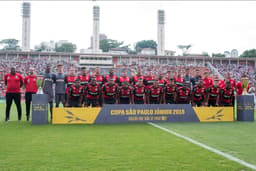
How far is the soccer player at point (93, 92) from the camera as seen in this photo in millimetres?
10164

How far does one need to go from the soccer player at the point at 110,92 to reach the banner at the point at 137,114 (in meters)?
1.11

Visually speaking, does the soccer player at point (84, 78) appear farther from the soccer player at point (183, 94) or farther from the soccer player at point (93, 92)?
the soccer player at point (183, 94)

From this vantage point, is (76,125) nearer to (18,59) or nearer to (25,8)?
(18,59)

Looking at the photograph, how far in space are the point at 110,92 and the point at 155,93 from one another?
5.73 feet

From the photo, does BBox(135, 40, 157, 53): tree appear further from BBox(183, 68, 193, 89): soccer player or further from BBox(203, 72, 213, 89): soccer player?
BBox(183, 68, 193, 89): soccer player

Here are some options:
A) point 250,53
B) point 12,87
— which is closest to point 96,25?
point 250,53

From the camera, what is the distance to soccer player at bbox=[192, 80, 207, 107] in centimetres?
1091

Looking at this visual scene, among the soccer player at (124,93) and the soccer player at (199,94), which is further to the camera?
the soccer player at (199,94)

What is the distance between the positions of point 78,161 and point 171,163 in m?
1.44

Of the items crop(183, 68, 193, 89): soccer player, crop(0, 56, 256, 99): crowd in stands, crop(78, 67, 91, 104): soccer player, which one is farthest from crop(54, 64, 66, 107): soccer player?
crop(0, 56, 256, 99): crowd in stands

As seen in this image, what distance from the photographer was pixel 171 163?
420 centimetres

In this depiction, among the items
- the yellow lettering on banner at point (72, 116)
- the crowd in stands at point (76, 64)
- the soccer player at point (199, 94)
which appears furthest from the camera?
the crowd in stands at point (76, 64)

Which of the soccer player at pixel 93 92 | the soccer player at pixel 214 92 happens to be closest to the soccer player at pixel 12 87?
the soccer player at pixel 93 92

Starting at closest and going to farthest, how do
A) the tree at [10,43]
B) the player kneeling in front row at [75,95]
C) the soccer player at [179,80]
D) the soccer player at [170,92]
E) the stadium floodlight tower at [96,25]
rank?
the player kneeling in front row at [75,95], the soccer player at [170,92], the soccer player at [179,80], the stadium floodlight tower at [96,25], the tree at [10,43]
